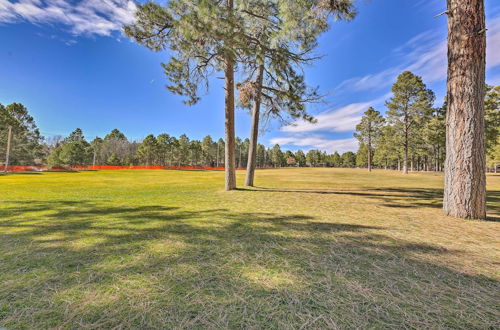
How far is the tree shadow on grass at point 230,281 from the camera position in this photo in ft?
5.13

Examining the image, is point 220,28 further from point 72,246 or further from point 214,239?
point 72,246

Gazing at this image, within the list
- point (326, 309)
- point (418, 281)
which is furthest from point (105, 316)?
point (418, 281)

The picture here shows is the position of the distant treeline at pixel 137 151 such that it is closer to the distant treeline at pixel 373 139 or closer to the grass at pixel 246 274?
the distant treeline at pixel 373 139

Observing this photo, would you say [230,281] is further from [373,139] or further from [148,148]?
[148,148]

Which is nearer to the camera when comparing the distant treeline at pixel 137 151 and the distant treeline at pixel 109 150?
the distant treeline at pixel 109 150

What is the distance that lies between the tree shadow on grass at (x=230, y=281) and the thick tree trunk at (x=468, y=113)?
2.82 m

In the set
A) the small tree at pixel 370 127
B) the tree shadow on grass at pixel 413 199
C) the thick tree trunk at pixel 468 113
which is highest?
the small tree at pixel 370 127

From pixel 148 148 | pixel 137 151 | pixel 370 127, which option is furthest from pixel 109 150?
pixel 370 127

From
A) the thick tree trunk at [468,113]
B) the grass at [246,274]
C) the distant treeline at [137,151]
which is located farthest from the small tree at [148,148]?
the thick tree trunk at [468,113]

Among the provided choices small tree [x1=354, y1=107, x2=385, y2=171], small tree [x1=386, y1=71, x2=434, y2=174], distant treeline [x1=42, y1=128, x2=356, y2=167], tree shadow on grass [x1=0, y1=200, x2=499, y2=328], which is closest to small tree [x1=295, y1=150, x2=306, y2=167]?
distant treeline [x1=42, y1=128, x2=356, y2=167]

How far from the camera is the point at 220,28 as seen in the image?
5684 millimetres

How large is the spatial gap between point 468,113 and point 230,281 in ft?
20.3

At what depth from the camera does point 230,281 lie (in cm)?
208

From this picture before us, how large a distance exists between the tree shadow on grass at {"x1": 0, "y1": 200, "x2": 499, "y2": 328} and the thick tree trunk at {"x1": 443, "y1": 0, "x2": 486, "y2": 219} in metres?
2.82
